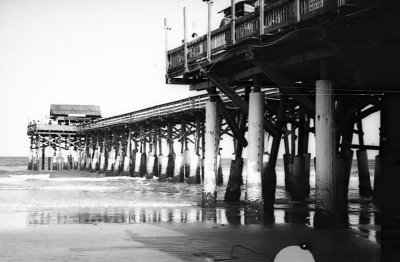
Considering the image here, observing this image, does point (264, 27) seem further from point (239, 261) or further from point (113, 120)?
point (113, 120)

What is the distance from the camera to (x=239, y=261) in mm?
6383

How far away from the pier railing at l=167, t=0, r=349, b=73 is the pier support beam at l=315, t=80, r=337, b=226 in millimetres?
1404

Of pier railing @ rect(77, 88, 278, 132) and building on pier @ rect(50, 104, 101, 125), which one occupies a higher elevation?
building on pier @ rect(50, 104, 101, 125)

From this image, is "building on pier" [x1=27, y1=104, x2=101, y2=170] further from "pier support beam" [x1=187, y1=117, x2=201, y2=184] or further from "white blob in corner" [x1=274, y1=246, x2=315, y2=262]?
"white blob in corner" [x1=274, y1=246, x2=315, y2=262]

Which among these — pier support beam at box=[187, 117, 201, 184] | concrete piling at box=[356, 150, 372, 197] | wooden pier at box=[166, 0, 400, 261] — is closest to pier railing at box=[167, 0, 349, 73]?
wooden pier at box=[166, 0, 400, 261]

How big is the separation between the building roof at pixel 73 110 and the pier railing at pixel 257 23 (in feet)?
180

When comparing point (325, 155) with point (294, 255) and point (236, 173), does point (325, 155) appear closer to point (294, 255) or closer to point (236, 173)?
point (236, 173)

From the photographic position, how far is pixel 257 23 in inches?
433

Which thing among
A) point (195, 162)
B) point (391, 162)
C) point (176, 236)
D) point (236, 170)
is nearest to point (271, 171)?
point (236, 170)

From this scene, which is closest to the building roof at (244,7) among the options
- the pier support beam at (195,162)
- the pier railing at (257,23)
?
the pier railing at (257,23)

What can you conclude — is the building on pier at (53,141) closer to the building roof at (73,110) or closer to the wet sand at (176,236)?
the building roof at (73,110)

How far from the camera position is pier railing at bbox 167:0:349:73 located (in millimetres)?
9109

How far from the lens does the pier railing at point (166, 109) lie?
900 inches

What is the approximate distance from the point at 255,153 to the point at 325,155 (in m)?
2.24
